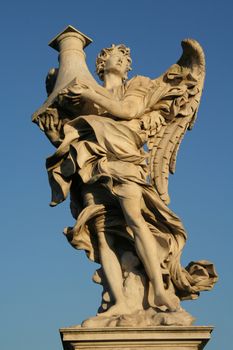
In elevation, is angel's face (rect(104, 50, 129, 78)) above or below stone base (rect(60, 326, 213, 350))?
above

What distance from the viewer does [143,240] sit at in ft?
26.9

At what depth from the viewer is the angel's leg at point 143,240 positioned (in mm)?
8094

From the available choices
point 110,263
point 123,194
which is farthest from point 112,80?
point 110,263

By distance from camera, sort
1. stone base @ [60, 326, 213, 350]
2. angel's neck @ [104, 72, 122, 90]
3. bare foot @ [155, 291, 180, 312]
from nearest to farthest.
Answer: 1. stone base @ [60, 326, 213, 350]
2. bare foot @ [155, 291, 180, 312]
3. angel's neck @ [104, 72, 122, 90]

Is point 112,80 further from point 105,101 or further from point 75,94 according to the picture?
point 75,94

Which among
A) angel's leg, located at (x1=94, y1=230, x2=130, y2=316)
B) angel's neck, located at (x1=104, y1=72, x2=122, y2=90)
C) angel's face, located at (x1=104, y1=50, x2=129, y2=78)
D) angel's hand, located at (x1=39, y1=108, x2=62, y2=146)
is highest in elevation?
angel's face, located at (x1=104, y1=50, x2=129, y2=78)

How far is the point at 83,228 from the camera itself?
849 centimetres

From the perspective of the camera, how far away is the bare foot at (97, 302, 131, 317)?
7919mm

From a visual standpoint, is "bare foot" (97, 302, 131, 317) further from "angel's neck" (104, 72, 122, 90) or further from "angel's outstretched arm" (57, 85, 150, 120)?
"angel's neck" (104, 72, 122, 90)

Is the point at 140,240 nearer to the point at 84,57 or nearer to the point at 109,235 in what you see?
the point at 109,235

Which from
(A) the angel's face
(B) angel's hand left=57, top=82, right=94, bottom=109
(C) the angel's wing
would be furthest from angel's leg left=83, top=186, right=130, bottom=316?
(A) the angel's face

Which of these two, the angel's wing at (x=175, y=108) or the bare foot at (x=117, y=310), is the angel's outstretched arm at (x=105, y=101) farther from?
the bare foot at (x=117, y=310)

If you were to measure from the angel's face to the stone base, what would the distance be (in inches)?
137

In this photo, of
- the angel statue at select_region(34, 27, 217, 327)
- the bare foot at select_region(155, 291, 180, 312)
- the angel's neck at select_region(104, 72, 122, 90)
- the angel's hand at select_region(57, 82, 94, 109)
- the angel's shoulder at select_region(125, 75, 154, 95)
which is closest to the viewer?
the bare foot at select_region(155, 291, 180, 312)
